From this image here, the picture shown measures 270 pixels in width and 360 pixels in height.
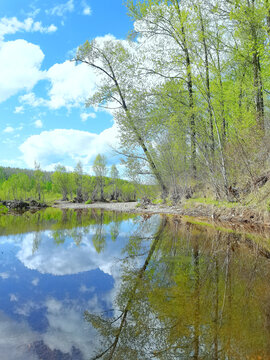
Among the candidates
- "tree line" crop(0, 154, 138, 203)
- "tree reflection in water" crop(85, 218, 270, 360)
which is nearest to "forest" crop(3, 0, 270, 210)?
"tree reflection in water" crop(85, 218, 270, 360)

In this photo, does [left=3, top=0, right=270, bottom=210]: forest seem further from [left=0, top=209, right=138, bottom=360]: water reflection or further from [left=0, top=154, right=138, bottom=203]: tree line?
[left=0, top=154, right=138, bottom=203]: tree line

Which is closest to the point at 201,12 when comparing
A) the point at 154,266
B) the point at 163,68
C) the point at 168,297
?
the point at 163,68

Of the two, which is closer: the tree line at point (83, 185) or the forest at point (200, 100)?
the forest at point (200, 100)

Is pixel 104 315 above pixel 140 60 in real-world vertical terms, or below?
below

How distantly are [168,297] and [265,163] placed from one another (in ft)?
26.5

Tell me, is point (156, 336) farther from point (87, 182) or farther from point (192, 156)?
point (87, 182)

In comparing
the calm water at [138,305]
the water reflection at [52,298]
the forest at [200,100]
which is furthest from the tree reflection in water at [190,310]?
the forest at [200,100]

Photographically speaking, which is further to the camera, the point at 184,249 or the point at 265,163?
the point at 265,163

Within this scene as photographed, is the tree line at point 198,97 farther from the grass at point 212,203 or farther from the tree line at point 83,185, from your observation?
the tree line at point 83,185

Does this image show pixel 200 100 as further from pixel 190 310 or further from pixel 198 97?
pixel 190 310

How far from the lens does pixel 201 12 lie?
11836mm

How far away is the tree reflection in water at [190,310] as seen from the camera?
195 cm

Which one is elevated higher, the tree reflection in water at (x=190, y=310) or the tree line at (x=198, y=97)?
the tree line at (x=198, y=97)

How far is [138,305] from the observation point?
2.71m
